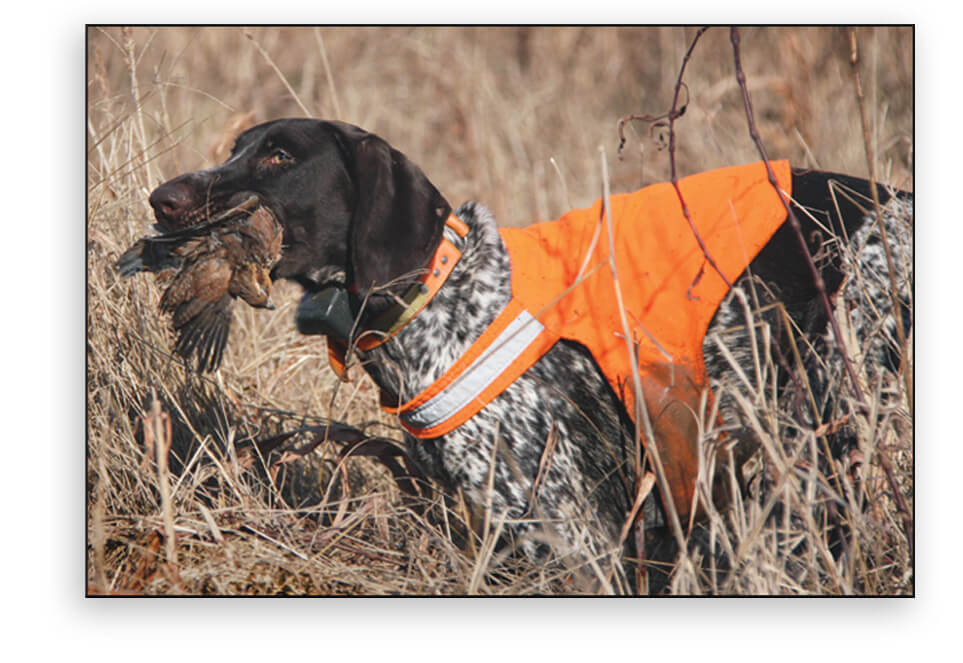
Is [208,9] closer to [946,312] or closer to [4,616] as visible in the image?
[4,616]

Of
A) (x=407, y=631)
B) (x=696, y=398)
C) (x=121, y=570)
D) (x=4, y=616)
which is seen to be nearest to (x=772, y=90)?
(x=696, y=398)

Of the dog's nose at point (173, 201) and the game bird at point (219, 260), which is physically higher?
the dog's nose at point (173, 201)

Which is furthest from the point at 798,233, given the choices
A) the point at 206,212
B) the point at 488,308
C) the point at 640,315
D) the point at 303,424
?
the point at 303,424

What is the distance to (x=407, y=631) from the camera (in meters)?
2.53

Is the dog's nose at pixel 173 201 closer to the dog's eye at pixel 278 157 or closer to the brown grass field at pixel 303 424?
the dog's eye at pixel 278 157

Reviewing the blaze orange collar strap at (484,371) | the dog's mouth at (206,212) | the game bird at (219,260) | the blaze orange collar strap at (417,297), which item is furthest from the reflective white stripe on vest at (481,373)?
the dog's mouth at (206,212)

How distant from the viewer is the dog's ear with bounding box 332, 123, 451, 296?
2383 millimetres

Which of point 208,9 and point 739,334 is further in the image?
point 208,9

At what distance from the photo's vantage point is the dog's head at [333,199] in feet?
7.82

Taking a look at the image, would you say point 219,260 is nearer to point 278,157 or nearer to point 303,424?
point 278,157

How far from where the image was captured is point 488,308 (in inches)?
98.0

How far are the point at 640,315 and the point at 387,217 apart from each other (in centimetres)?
66

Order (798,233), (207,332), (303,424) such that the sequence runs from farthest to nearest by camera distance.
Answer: (303,424) → (207,332) → (798,233)

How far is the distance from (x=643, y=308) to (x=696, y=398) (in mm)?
255
